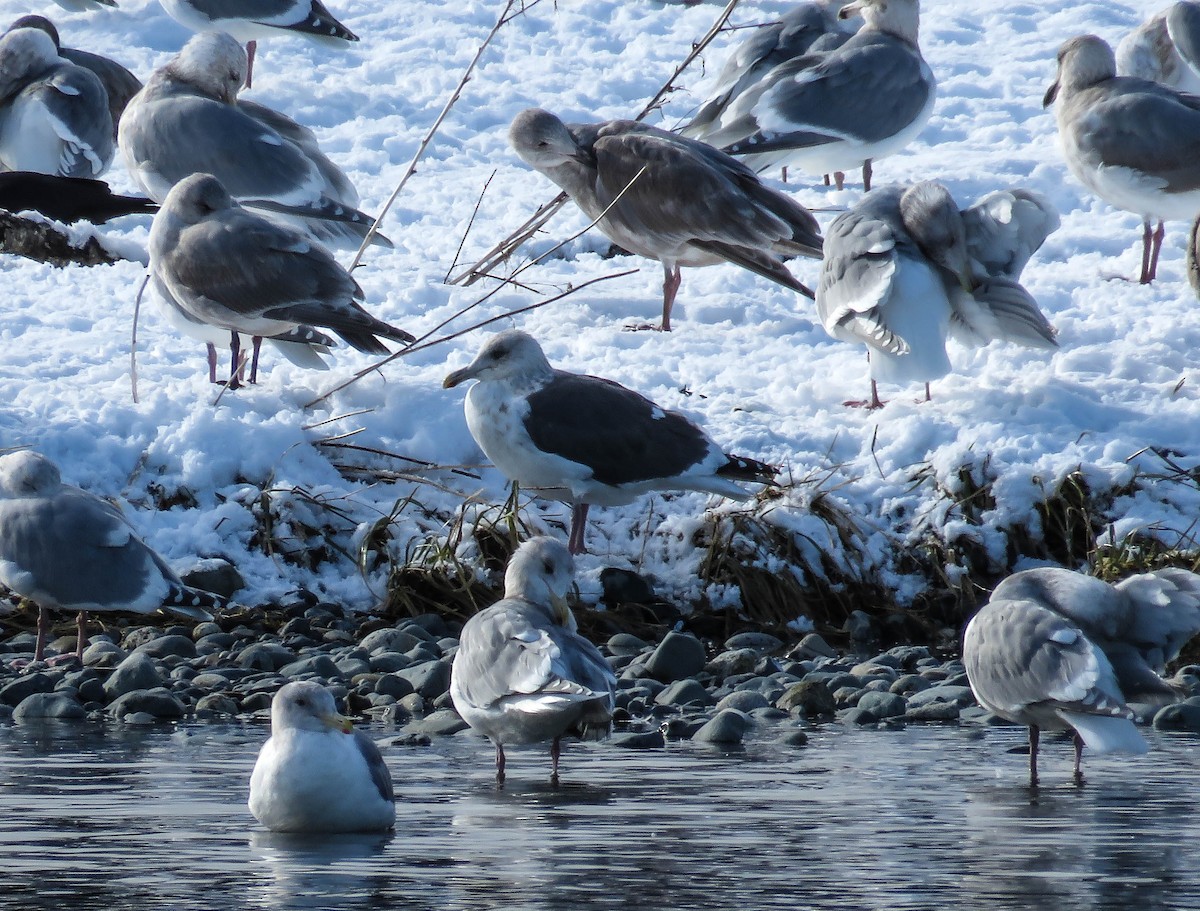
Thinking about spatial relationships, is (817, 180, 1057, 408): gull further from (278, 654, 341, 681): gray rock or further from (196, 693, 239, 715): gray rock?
(196, 693, 239, 715): gray rock

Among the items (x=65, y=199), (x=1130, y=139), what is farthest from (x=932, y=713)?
(x=65, y=199)

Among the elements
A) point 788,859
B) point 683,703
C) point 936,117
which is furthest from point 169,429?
point 936,117

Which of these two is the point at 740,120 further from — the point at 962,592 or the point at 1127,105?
the point at 962,592

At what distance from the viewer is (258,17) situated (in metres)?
14.7

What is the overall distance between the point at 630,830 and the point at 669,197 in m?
6.22

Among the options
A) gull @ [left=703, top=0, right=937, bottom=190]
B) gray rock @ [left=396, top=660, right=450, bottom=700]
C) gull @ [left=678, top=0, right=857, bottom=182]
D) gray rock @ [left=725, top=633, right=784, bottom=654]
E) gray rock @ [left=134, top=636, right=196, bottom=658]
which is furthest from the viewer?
gull @ [left=678, top=0, right=857, bottom=182]

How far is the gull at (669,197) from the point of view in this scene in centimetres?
1041

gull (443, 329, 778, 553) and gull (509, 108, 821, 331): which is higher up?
gull (509, 108, 821, 331)

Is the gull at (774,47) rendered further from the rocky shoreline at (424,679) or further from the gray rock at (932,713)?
the gray rock at (932,713)

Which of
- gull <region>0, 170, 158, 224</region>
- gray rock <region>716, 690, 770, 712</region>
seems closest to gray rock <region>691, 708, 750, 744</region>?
gray rock <region>716, 690, 770, 712</region>

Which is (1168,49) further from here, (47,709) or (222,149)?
(47,709)

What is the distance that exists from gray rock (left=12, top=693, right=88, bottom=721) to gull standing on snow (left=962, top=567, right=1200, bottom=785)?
2.94 meters

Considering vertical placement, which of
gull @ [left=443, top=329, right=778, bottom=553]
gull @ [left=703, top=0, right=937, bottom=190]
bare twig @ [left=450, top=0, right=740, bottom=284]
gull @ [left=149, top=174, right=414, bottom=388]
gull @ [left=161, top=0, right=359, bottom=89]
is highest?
gull @ [left=161, top=0, right=359, bottom=89]

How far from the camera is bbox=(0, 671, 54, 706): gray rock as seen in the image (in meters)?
6.70
